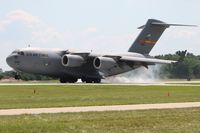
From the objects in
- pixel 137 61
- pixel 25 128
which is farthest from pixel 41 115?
pixel 137 61

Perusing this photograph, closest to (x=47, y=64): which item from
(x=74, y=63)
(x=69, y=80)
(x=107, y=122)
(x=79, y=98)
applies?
(x=74, y=63)

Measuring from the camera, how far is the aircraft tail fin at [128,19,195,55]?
227ft

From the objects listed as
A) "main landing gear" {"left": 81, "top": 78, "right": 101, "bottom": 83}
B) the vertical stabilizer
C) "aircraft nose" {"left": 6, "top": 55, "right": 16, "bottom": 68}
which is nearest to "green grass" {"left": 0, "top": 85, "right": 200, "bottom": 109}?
"aircraft nose" {"left": 6, "top": 55, "right": 16, "bottom": 68}

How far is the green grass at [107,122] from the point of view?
581 inches

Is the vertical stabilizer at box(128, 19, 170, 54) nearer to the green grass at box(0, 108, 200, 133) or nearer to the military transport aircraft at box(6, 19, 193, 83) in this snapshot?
Result: the military transport aircraft at box(6, 19, 193, 83)

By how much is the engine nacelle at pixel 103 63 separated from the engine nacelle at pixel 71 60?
6.12ft

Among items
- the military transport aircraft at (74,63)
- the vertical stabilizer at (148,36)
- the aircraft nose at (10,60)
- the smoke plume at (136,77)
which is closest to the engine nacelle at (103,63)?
the military transport aircraft at (74,63)

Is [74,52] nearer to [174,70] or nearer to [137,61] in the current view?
[137,61]

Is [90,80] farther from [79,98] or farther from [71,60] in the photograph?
[79,98]

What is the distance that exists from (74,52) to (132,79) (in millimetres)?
13853

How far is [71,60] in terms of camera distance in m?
60.6

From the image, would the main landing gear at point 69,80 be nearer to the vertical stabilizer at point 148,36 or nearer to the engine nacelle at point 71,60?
the engine nacelle at point 71,60

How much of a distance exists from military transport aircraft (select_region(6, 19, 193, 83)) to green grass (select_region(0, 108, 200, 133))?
A: 3980 centimetres

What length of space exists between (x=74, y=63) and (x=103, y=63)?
354cm
